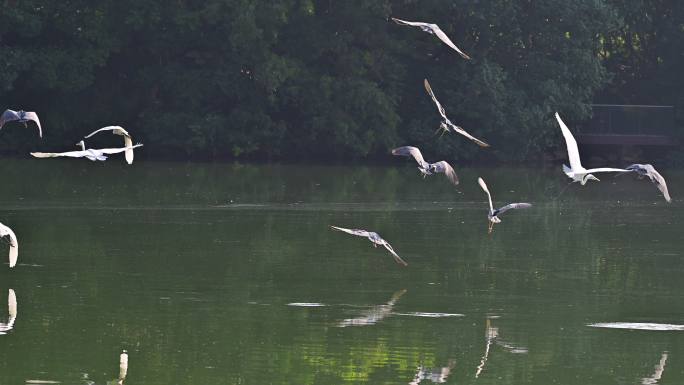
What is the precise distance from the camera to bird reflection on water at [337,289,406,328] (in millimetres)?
17250

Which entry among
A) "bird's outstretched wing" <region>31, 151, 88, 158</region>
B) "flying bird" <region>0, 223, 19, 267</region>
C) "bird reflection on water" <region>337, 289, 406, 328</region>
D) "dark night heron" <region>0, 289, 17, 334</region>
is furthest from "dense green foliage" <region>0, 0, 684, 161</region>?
"bird's outstretched wing" <region>31, 151, 88, 158</region>

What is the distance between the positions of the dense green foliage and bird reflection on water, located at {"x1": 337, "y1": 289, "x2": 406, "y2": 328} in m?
32.3

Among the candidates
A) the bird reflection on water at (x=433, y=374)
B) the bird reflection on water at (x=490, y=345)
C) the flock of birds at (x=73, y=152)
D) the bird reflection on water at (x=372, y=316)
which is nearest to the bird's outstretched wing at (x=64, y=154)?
the flock of birds at (x=73, y=152)

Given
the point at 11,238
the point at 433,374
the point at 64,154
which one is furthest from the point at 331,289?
the point at 433,374

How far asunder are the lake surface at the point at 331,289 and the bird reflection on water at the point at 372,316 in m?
0.05

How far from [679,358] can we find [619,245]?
436 inches

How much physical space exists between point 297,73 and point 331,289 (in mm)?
32778

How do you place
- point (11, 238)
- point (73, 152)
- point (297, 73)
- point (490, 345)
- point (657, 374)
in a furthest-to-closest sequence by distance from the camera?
1. point (297, 73)
2. point (11, 238)
3. point (73, 152)
4. point (490, 345)
5. point (657, 374)

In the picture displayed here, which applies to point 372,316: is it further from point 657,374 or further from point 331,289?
point 657,374

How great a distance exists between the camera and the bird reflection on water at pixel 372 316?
17250 millimetres

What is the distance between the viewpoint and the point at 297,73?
Result: 172 feet

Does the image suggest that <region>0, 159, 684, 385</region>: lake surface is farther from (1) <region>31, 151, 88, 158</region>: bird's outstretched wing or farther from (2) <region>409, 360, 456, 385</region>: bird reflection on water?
(1) <region>31, 151, 88, 158</region>: bird's outstretched wing

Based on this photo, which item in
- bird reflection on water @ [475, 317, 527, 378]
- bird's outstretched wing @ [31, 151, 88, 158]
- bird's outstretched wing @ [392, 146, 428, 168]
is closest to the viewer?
bird reflection on water @ [475, 317, 527, 378]

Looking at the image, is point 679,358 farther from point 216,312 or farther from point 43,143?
point 43,143
